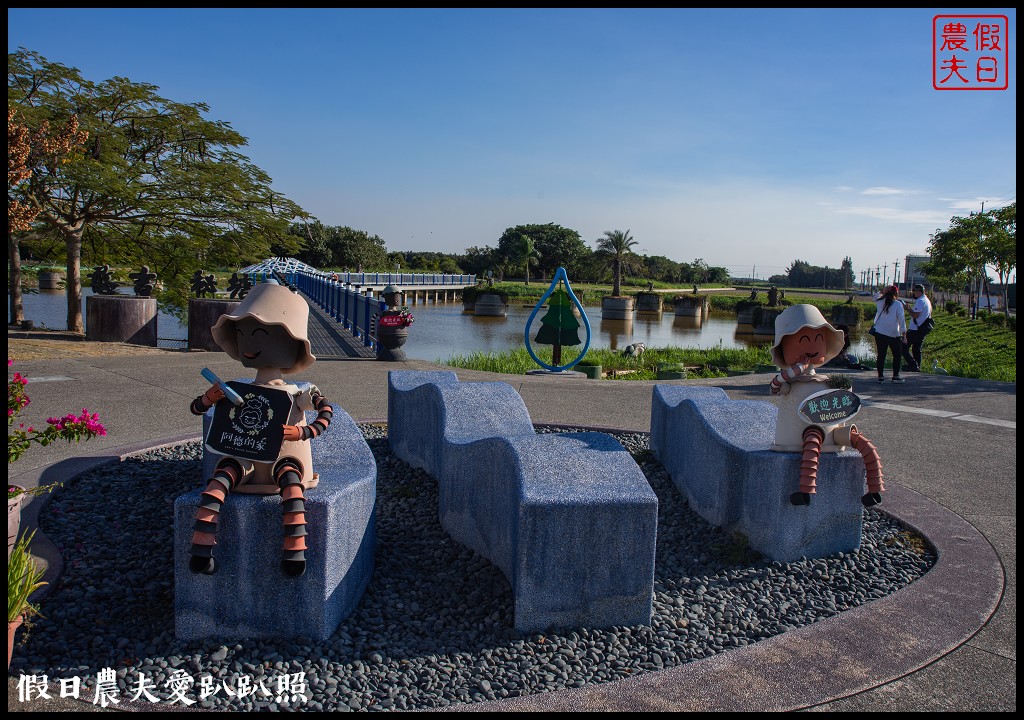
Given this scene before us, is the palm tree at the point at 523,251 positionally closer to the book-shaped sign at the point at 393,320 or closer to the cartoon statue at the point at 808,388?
the book-shaped sign at the point at 393,320

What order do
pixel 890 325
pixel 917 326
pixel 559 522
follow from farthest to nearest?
1. pixel 917 326
2. pixel 890 325
3. pixel 559 522

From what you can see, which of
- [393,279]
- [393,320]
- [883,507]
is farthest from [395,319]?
[393,279]

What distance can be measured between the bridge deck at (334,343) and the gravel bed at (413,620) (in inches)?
302

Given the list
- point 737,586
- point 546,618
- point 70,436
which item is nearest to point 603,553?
point 546,618

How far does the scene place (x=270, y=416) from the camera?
332 cm

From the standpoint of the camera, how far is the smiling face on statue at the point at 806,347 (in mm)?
4289

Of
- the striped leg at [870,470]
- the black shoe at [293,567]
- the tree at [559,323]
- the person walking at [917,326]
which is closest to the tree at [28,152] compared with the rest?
the black shoe at [293,567]

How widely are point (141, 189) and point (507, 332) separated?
2102 cm

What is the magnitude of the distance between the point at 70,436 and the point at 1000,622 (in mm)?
4678

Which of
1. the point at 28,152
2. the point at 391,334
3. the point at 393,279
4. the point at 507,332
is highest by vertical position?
the point at 393,279

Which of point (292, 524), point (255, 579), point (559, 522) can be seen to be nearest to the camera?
point (292, 524)

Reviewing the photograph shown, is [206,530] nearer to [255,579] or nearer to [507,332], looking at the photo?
[255,579]

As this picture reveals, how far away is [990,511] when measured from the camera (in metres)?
5.24

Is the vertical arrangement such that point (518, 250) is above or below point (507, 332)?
above
